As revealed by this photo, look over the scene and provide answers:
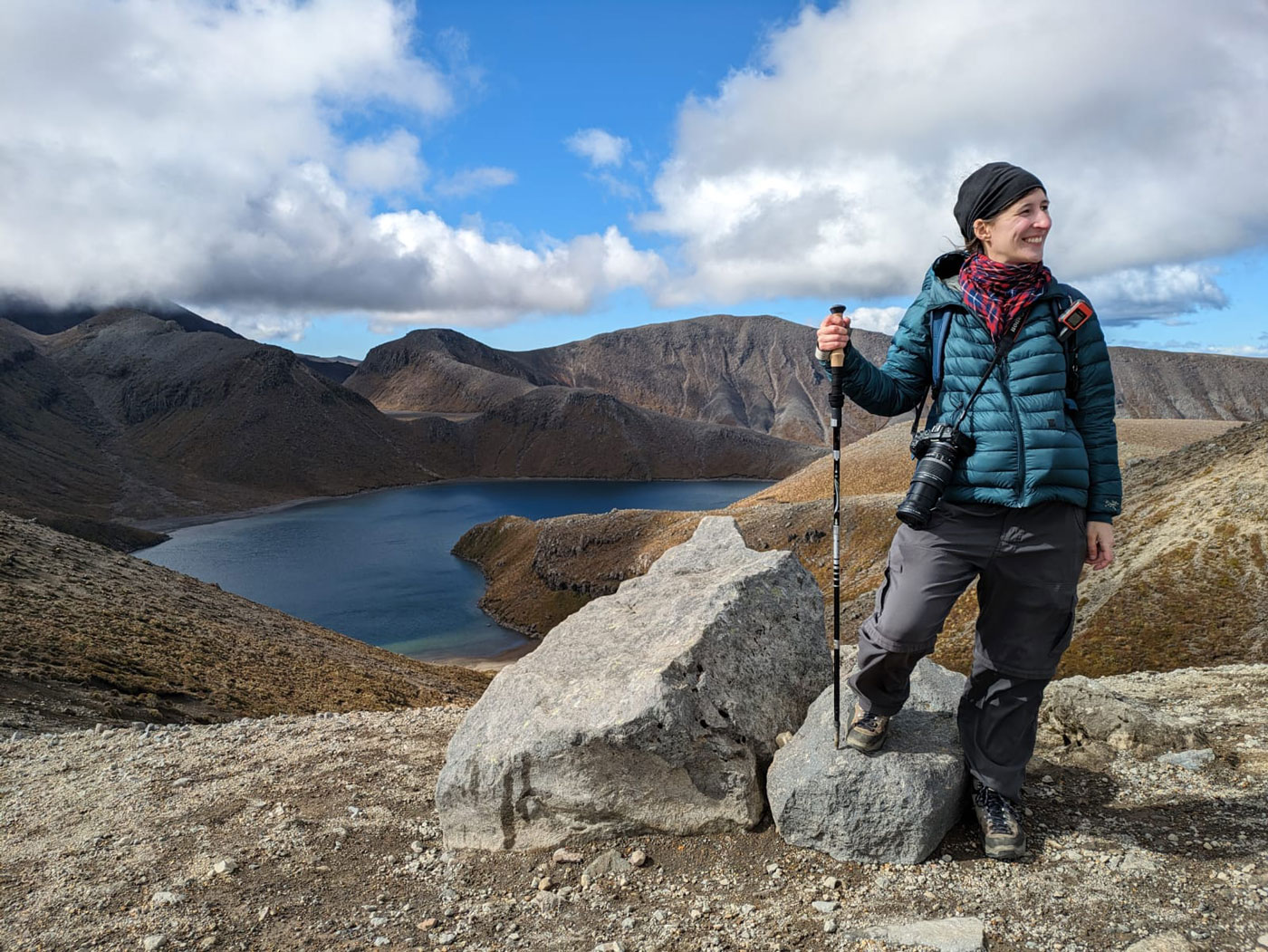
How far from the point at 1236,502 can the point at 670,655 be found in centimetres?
2991

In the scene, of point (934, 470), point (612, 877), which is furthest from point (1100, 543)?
point (612, 877)

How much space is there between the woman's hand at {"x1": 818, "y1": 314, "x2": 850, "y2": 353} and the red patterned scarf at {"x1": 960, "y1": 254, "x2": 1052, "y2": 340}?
781 millimetres

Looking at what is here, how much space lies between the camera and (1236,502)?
26578 mm

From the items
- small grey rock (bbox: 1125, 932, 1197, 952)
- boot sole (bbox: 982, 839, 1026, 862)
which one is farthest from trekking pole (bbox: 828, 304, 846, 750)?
small grey rock (bbox: 1125, 932, 1197, 952)

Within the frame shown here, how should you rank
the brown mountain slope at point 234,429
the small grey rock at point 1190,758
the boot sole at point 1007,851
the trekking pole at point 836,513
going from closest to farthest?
the boot sole at point 1007,851 → the trekking pole at point 836,513 → the small grey rock at point 1190,758 → the brown mountain slope at point 234,429

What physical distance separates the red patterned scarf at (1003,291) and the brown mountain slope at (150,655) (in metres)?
12.9

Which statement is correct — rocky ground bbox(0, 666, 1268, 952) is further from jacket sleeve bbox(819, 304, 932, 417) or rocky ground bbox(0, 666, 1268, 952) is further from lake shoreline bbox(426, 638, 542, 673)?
lake shoreline bbox(426, 638, 542, 673)

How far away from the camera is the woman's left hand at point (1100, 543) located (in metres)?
4.63

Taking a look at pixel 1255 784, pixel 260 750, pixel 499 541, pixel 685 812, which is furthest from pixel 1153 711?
pixel 499 541

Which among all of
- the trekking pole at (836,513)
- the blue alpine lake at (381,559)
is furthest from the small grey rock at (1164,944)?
the blue alpine lake at (381,559)

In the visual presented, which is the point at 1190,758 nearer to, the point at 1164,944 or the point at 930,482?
the point at 1164,944

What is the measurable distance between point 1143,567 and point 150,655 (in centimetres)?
3080

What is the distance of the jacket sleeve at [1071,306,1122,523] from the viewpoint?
15.1 ft

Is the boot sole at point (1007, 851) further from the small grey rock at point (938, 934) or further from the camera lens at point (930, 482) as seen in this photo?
the camera lens at point (930, 482)
